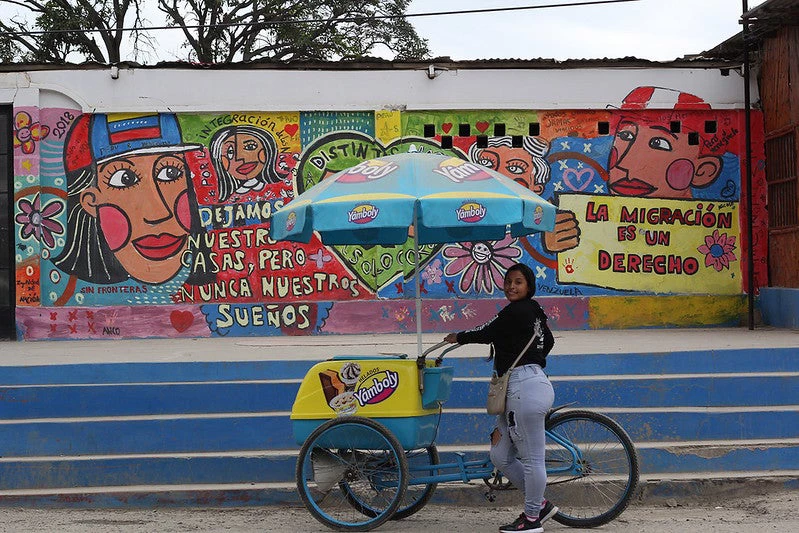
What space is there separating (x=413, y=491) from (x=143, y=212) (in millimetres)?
7881

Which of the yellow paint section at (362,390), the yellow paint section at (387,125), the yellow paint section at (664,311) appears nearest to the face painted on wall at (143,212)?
the yellow paint section at (387,125)

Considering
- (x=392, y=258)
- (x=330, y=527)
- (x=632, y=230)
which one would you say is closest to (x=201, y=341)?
(x=392, y=258)

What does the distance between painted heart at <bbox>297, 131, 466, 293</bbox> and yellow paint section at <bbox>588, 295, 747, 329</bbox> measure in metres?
2.28

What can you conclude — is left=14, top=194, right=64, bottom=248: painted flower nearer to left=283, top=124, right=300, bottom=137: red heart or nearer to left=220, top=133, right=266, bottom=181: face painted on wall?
left=220, top=133, right=266, bottom=181: face painted on wall

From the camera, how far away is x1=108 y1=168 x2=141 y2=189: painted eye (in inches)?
547

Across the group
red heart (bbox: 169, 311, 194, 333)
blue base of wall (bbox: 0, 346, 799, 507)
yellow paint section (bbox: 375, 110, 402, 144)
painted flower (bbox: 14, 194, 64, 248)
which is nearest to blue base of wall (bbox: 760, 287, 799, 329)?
blue base of wall (bbox: 0, 346, 799, 507)

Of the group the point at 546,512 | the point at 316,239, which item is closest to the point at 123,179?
the point at 316,239

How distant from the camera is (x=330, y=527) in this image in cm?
674

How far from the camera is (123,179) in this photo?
1390 cm

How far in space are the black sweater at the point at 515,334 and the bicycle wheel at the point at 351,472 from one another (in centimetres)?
82

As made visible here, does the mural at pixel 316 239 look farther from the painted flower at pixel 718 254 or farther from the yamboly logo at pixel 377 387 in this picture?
the yamboly logo at pixel 377 387

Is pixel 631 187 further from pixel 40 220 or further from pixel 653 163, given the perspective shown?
pixel 40 220

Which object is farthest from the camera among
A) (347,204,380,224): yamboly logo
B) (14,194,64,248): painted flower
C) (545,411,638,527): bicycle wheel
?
(14,194,64,248): painted flower

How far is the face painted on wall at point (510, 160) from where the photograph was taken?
1413 centimetres
